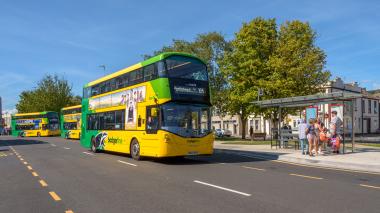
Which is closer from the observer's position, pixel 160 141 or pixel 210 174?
pixel 210 174

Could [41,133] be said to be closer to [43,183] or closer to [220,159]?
[220,159]

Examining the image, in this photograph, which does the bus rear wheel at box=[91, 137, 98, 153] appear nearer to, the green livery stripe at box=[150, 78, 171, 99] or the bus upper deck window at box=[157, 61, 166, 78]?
the green livery stripe at box=[150, 78, 171, 99]

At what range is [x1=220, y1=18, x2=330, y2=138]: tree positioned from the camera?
32750 mm

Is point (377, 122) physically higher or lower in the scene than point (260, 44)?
lower

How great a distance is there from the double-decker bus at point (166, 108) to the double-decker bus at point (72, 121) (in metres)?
27.9

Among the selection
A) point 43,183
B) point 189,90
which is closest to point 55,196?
point 43,183

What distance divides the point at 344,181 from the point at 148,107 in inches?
338

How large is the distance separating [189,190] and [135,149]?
8.59 meters

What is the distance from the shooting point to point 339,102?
1906cm

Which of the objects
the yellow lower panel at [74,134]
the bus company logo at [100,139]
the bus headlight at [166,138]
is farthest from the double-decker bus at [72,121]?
the bus headlight at [166,138]

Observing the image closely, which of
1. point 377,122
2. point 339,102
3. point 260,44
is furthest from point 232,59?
point 377,122

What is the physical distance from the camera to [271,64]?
33.9 metres

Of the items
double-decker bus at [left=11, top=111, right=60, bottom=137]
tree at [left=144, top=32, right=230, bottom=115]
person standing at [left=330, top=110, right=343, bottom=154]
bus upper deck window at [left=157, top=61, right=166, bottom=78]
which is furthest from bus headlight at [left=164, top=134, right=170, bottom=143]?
double-decker bus at [left=11, top=111, right=60, bottom=137]

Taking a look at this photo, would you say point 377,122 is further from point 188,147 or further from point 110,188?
point 110,188
